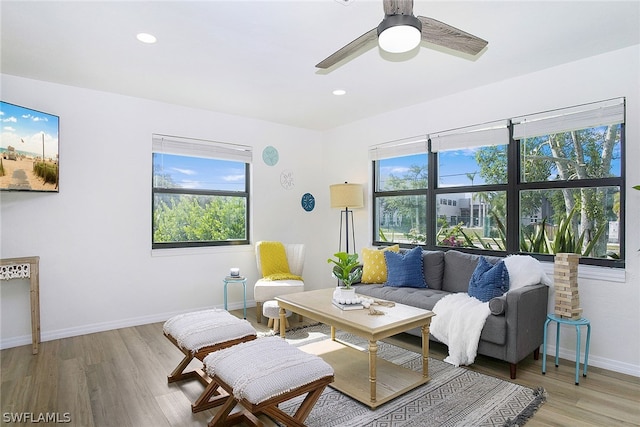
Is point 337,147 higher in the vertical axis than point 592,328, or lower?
higher

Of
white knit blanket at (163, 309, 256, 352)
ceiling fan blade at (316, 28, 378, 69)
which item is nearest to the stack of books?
white knit blanket at (163, 309, 256, 352)

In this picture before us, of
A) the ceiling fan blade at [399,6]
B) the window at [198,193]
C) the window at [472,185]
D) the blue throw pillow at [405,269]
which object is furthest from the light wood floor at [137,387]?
the ceiling fan blade at [399,6]

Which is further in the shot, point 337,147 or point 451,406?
point 337,147

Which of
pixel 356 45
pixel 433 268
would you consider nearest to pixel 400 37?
pixel 356 45

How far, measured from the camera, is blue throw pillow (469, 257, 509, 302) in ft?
10.2

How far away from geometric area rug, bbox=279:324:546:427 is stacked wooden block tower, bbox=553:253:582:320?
0.68m

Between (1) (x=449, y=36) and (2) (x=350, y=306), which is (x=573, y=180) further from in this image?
(2) (x=350, y=306)

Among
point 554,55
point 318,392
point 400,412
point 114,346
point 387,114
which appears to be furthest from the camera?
point 387,114

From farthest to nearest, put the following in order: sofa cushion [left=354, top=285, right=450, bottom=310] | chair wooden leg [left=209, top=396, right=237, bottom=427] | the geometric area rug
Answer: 1. sofa cushion [left=354, top=285, right=450, bottom=310]
2. the geometric area rug
3. chair wooden leg [left=209, top=396, right=237, bottom=427]

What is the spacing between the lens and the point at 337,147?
556cm

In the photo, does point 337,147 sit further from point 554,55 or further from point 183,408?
point 183,408

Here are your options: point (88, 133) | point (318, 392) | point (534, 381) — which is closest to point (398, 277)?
point (534, 381)

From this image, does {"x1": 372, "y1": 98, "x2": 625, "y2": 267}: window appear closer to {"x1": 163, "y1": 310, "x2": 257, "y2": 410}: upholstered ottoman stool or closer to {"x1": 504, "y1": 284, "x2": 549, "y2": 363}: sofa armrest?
{"x1": 504, "y1": 284, "x2": 549, "y2": 363}: sofa armrest

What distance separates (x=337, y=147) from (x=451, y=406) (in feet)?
13.0
